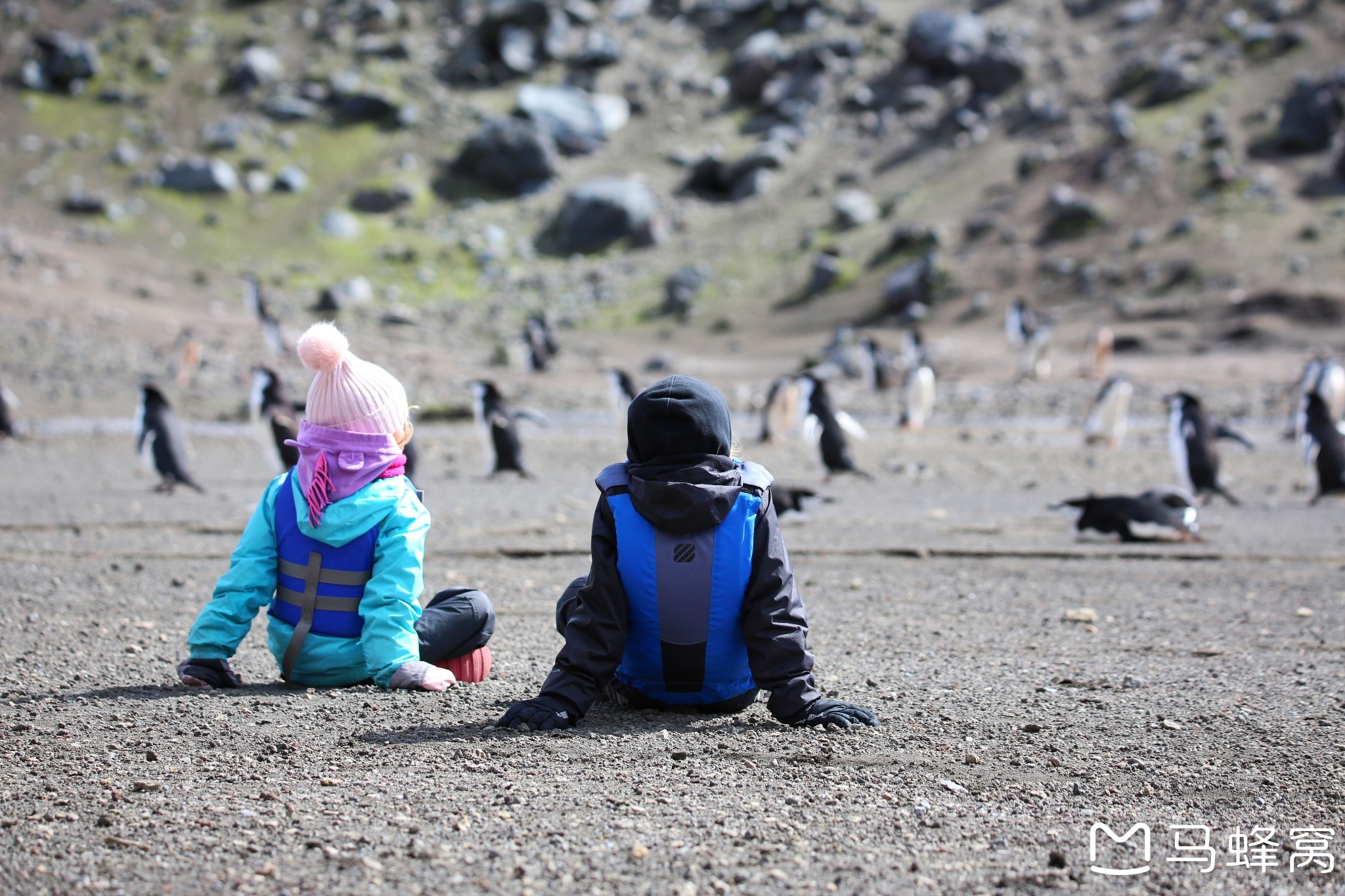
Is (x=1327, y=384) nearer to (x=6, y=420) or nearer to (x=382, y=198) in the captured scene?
(x=6, y=420)

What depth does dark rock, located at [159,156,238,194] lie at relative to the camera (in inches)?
1345

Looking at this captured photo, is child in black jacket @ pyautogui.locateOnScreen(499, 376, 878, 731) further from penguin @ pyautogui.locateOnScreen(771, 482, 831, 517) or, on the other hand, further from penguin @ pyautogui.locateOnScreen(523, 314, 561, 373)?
penguin @ pyautogui.locateOnScreen(523, 314, 561, 373)

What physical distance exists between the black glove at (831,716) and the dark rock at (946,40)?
37472mm

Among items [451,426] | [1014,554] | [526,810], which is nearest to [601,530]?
[526,810]

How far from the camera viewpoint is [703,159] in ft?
122

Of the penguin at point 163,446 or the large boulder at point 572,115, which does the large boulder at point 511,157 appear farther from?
the penguin at point 163,446

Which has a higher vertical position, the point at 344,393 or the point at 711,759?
the point at 344,393

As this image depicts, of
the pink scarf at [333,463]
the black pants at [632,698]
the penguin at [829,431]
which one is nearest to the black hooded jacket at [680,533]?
the black pants at [632,698]

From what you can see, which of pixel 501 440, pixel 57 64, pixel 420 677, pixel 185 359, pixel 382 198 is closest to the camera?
pixel 420 677

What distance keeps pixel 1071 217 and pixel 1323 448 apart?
58.5ft

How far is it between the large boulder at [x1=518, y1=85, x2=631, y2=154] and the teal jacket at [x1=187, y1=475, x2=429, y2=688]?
3772 cm

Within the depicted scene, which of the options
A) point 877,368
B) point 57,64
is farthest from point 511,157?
point 877,368

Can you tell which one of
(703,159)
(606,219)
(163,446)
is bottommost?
(163,446)

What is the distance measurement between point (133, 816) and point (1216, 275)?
23.9 meters
